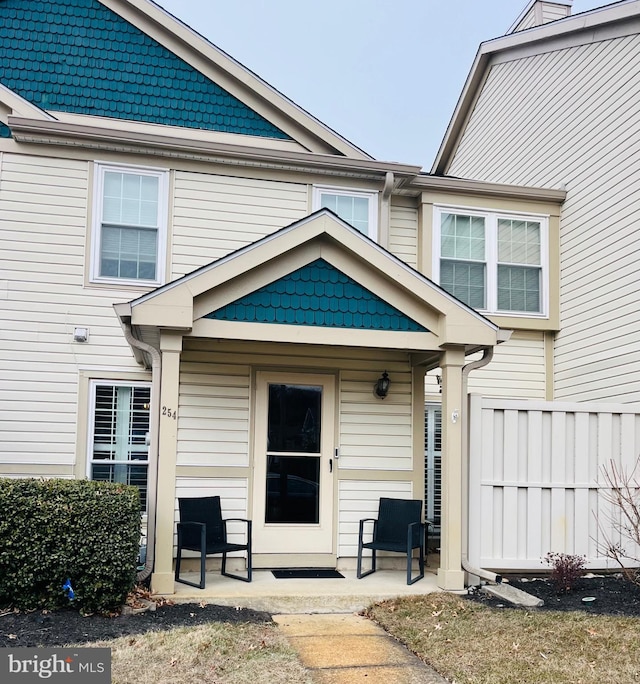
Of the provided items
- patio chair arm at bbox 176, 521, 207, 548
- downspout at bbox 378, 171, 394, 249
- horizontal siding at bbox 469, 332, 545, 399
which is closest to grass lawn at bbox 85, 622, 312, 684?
patio chair arm at bbox 176, 521, 207, 548

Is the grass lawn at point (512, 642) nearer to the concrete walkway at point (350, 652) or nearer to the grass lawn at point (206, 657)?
the concrete walkway at point (350, 652)

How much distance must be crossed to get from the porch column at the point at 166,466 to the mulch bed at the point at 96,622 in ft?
1.16

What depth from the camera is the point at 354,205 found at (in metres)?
10.1

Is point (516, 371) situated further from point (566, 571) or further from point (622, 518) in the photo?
point (566, 571)

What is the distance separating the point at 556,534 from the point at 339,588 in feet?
7.97

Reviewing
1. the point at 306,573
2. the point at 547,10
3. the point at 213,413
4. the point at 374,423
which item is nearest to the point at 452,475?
the point at 374,423

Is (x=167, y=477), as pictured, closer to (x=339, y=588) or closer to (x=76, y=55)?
(x=339, y=588)

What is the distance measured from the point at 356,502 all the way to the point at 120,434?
113 inches

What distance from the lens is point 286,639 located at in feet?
18.6

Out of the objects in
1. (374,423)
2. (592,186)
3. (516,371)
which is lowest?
(374,423)

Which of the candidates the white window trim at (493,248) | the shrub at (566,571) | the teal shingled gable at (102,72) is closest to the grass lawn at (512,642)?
the shrub at (566,571)

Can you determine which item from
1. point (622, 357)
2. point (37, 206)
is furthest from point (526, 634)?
point (37, 206)

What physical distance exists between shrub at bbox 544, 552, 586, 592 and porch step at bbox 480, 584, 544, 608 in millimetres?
434

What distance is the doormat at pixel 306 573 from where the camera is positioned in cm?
799
